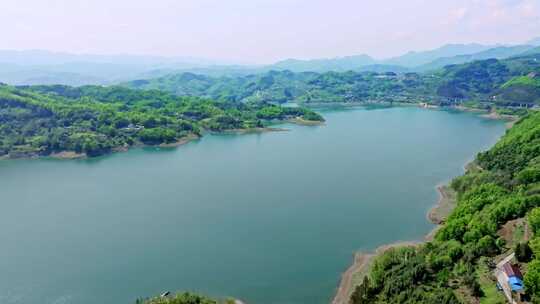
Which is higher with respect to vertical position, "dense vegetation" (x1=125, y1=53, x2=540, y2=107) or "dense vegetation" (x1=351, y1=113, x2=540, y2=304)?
"dense vegetation" (x1=125, y1=53, x2=540, y2=107)

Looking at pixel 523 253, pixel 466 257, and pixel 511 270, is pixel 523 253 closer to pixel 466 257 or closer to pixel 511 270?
pixel 511 270

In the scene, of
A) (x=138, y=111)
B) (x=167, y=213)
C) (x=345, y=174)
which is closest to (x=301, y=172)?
(x=345, y=174)

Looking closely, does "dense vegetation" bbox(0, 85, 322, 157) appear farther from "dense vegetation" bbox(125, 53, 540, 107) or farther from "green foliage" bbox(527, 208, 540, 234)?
"green foliage" bbox(527, 208, 540, 234)

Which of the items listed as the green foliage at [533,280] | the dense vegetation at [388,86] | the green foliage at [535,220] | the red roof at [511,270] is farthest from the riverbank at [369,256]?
the dense vegetation at [388,86]

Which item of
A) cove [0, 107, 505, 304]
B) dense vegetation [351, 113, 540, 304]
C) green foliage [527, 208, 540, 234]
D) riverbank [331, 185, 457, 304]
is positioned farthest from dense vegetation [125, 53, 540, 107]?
green foliage [527, 208, 540, 234]

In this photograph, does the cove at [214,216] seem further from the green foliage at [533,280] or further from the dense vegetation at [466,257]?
the green foliage at [533,280]

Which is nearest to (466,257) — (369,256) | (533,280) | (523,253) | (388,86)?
(523,253)

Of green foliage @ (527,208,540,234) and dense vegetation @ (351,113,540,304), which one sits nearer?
dense vegetation @ (351,113,540,304)
